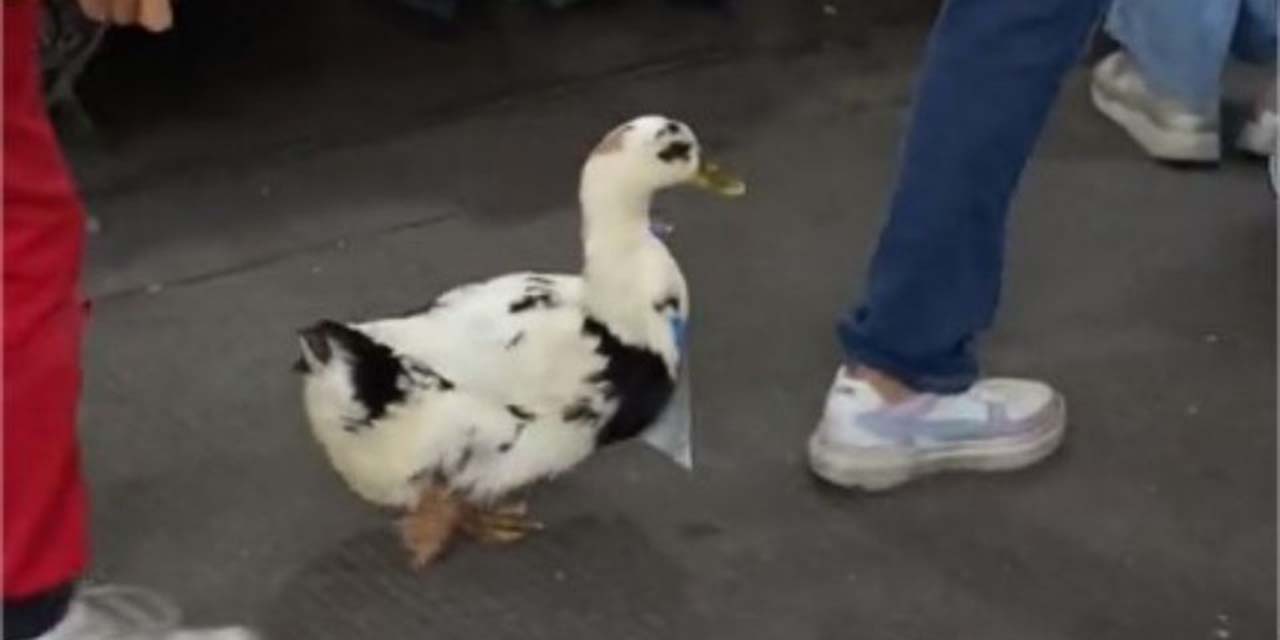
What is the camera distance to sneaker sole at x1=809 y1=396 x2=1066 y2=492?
2.18m

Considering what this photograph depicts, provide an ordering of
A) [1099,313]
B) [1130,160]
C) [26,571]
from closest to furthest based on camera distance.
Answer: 1. [26,571]
2. [1099,313]
3. [1130,160]

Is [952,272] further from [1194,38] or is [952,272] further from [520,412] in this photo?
[1194,38]

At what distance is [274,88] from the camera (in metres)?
3.04

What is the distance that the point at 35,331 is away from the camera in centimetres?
166

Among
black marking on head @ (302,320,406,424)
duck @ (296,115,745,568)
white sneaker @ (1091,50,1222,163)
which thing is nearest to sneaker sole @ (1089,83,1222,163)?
white sneaker @ (1091,50,1222,163)

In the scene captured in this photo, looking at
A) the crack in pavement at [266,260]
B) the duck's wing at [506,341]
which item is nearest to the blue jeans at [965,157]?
the duck's wing at [506,341]

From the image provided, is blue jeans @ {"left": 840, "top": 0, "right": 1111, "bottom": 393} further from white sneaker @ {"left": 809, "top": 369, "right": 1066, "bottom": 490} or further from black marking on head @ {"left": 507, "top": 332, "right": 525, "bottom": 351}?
black marking on head @ {"left": 507, "top": 332, "right": 525, "bottom": 351}

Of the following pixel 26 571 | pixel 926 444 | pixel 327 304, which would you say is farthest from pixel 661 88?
pixel 26 571

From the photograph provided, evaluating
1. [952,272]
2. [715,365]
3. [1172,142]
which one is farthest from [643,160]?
[1172,142]

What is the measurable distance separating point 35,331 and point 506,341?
0.42 meters

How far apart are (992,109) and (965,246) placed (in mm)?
114

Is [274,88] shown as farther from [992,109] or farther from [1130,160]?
[992,109]

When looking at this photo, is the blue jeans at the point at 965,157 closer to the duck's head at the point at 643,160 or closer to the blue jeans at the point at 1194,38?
the duck's head at the point at 643,160

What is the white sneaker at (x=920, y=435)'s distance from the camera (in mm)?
2182
